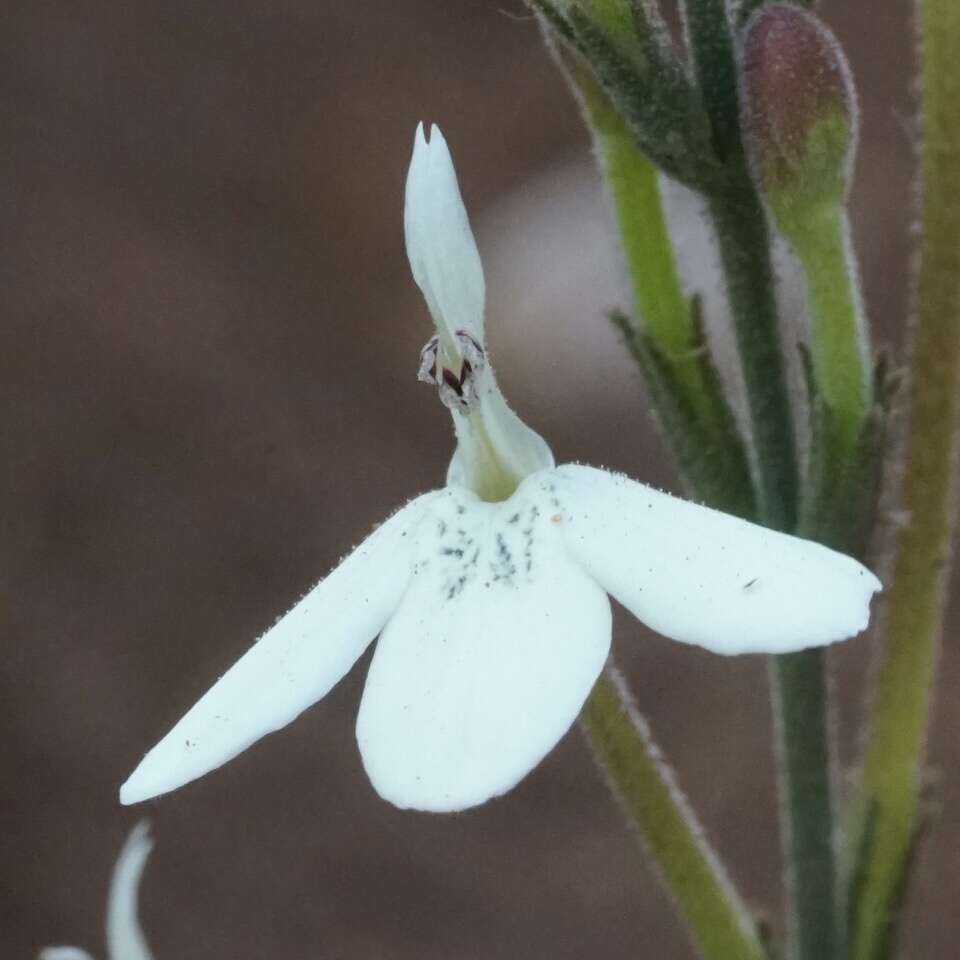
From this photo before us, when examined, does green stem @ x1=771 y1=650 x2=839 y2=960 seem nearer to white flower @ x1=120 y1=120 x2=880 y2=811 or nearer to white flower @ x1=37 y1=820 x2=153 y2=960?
white flower @ x1=120 y1=120 x2=880 y2=811

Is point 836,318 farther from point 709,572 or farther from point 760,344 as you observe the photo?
point 709,572

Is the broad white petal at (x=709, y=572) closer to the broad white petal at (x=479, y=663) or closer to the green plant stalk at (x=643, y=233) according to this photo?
the broad white petal at (x=479, y=663)

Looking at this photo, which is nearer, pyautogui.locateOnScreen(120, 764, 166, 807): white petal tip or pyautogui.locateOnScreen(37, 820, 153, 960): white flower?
pyautogui.locateOnScreen(120, 764, 166, 807): white petal tip

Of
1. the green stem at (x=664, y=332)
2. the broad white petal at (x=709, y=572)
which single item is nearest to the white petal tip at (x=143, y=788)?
the broad white petal at (x=709, y=572)

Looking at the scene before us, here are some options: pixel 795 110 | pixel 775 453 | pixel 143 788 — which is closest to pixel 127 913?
pixel 143 788

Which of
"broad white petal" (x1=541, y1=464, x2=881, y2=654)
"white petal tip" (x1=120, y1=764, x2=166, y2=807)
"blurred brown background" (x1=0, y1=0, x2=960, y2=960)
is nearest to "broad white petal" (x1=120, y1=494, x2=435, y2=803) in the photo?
"white petal tip" (x1=120, y1=764, x2=166, y2=807)

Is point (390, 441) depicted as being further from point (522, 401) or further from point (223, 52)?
point (223, 52)
